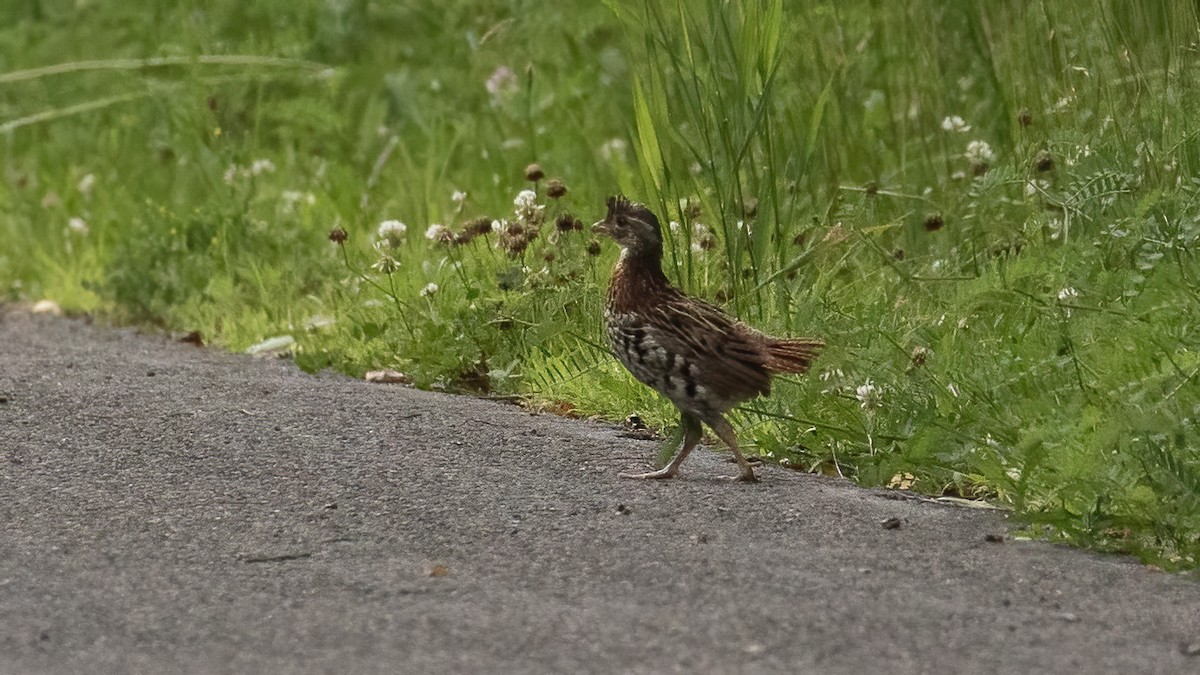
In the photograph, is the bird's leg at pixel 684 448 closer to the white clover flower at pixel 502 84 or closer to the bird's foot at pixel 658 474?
the bird's foot at pixel 658 474

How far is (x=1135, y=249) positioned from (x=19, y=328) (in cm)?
516

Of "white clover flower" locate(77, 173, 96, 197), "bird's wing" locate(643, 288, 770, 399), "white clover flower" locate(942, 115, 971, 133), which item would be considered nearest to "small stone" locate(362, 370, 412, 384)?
"bird's wing" locate(643, 288, 770, 399)

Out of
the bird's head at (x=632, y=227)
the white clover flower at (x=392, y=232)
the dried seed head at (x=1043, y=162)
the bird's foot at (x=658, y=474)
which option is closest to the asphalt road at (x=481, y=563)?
the bird's foot at (x=658, y=474)

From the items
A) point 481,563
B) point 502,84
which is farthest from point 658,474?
point 502,84

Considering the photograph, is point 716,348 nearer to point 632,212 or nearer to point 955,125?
point 632,212

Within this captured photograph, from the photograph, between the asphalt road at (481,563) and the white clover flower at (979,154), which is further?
the white clover flower at (979,154)

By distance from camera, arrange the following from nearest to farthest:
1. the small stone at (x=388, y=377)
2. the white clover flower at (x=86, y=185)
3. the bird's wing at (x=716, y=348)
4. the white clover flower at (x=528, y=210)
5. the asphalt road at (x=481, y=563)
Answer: the asphalt road at (x=481, y=563), the bird's wing at (x=716, y=348), the white clover flower at (x=528, y=210), the small stone at (x=388, y=377), the white clover flower at (x=86, y=185)

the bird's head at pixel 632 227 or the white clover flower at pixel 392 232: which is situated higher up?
the bird's head at pixel 632 227

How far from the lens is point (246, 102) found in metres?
10.9

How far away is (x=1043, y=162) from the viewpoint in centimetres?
652

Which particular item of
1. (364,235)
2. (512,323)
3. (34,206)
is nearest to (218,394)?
(512,323)

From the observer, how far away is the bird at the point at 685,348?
18.1 ft

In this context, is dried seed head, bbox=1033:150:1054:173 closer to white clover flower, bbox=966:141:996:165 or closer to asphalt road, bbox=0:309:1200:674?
white clover flower, bbox=966:141:996:165

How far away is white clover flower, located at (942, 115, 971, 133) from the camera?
7.52 meters
